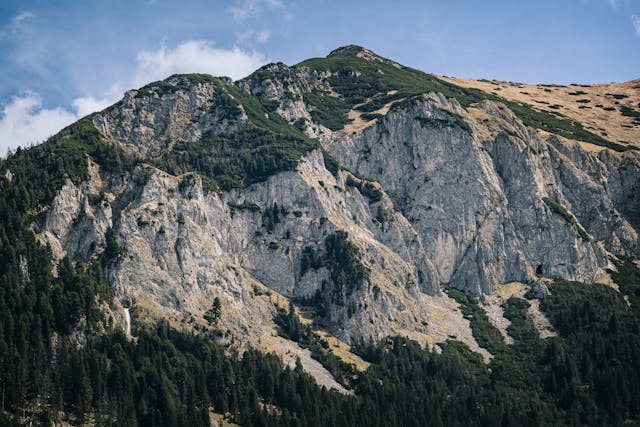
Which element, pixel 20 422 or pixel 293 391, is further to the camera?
pixel 293 391

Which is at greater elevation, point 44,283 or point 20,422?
point 44,283

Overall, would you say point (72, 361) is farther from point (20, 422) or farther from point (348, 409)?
point (348, 409)

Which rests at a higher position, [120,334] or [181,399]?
[120,334]

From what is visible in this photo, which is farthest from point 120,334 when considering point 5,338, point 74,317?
point 5,338

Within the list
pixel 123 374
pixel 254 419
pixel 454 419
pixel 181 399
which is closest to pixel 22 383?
pixel 123 374

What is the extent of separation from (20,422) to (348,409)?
248 ft

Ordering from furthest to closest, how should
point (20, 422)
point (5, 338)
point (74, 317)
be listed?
point (74, 317) → point (5, 338) → point (20, 422)

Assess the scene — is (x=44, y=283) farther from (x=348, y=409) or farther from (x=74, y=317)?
(x=348, y=409)

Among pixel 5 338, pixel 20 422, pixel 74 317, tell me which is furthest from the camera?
pixel 74 317

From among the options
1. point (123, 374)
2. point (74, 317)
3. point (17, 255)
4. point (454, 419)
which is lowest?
point (454, 419)

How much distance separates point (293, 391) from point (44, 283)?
65.8 metres

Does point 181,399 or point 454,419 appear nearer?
point 181,399

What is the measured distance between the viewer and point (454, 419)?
19800 centimetres

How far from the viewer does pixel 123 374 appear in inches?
7082
